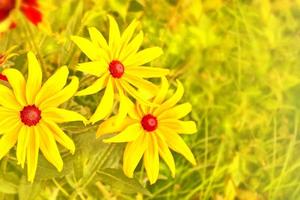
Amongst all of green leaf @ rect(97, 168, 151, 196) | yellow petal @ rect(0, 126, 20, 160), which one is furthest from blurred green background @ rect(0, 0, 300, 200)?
yellow petal @ rect(0, 126, 20, 160)

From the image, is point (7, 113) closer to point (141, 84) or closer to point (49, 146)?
point (49, 146)

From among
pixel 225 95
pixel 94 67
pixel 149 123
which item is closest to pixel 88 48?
pixel 94 67

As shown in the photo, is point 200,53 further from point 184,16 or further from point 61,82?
point 61,82

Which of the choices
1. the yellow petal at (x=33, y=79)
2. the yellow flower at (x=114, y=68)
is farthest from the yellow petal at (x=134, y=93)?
the yellow petal at (x=33, y=79)

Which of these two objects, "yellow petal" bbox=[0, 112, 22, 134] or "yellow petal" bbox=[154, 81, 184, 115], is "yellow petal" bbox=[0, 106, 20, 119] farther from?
"yellow petal" bbox=[154, 81, 184, 115]

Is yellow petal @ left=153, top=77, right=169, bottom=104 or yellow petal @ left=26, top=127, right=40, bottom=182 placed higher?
yellow petal @ left=153, top=77, right=169, bottom=104

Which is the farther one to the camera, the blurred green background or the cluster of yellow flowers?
the blurred green background
